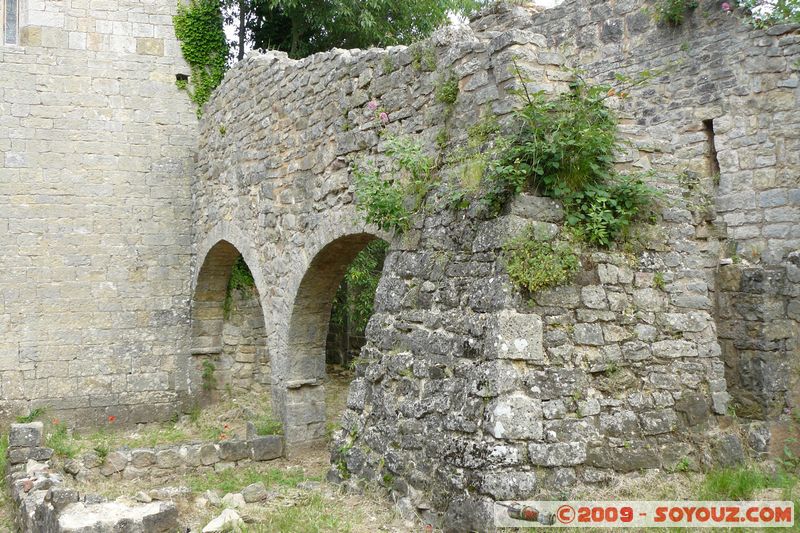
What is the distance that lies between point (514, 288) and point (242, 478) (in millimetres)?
4046

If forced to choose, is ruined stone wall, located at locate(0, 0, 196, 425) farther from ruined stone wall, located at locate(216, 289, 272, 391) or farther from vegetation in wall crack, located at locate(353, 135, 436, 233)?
vegetation in wall crack, located at locate(353, 135, 436, 233)

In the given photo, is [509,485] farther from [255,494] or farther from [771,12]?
[771,12]

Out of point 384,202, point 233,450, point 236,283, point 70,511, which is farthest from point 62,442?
point 384,202

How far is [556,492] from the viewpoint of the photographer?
3.87m

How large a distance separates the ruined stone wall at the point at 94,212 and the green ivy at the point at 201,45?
0.17 meters

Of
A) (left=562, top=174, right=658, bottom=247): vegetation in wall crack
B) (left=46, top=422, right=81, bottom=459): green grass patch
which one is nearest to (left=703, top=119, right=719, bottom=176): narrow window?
(left=562, top=174, right=658, bottom=247): vegetation in wall crack

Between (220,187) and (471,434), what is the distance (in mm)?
6338

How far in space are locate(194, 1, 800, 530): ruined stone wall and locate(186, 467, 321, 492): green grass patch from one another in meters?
0.64

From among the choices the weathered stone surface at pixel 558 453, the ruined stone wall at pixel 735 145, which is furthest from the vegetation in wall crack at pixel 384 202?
the weathered stone surface at pixel 558 453

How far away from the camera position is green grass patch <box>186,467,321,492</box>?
6.61m

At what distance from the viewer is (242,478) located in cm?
701

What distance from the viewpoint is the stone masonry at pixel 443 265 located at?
164 inches

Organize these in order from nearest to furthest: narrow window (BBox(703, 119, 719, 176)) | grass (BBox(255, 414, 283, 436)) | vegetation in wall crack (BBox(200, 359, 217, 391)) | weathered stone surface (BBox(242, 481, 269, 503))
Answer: weathered stone surface (BBox(242, 481, 269, 503))
narrow window (BBox(703, 119, 719, 176))
grass (BBox(255, 414, 283, 436))
vegetation in wall crack (BBox(200, 359, 217, 391))

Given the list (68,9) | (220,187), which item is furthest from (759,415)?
(68,9)
